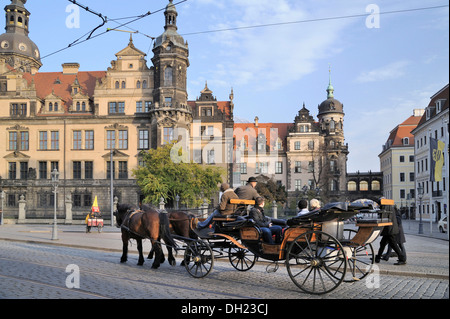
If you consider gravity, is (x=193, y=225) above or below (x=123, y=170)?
below

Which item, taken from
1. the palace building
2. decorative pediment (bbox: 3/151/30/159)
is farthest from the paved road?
decorative pediment (bbox: 3/151/30/159)

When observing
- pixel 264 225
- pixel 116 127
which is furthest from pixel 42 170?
pixel 264 225

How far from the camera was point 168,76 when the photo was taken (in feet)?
161

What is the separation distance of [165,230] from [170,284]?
7.40ft

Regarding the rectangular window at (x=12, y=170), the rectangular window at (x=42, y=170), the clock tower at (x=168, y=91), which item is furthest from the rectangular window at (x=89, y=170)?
the rectangular window at (x=12, y=170)

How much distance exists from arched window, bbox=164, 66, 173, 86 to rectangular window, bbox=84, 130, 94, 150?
1086cm

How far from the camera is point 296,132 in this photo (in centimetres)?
6931

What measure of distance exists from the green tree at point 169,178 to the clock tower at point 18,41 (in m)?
29.2

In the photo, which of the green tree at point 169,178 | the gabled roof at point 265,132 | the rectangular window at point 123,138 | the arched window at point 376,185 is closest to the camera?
the green tree at point 169,178

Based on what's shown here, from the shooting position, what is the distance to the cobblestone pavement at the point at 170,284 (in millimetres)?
7625

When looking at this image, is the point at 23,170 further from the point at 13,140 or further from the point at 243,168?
the point at 243,168

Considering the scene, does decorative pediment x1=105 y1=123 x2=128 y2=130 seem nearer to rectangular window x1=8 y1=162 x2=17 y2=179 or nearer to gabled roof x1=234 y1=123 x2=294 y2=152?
rectangular window x1=8 y1=162 x2=17 y2=179

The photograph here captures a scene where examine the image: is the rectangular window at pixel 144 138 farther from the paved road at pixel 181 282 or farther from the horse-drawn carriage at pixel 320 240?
the horse-drawn carriage at pixel 320 240
